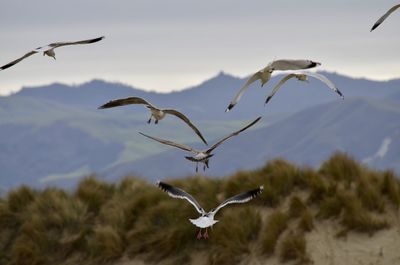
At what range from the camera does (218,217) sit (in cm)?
1691

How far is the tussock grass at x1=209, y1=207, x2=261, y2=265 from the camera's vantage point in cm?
1616

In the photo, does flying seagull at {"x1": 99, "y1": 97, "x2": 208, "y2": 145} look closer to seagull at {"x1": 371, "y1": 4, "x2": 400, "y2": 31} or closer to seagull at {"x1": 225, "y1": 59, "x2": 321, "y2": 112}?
seagull at {"x1": 225, "y1": 59, "x2": 321, "y2": 112}

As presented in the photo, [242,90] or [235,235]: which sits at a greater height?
[242,90]

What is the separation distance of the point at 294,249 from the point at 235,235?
4.27ft

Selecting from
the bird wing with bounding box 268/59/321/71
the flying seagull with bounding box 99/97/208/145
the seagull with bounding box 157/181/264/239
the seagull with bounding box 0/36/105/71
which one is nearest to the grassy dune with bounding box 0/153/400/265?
the seagull with bounding box 157/181/264/239

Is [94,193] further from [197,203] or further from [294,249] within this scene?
[197,203]

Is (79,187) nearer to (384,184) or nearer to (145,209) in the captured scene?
(145,209)

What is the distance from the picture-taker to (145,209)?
18.1 meters

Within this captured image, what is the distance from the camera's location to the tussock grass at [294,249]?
1539 cm

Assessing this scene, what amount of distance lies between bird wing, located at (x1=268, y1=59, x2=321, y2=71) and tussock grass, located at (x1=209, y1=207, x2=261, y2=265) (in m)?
5.99

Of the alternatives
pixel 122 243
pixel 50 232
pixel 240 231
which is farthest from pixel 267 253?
pixel 50 232

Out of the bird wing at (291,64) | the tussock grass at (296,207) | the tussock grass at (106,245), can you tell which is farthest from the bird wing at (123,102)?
the tussock grass at (106,245)

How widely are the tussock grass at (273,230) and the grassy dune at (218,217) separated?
0.02 metres

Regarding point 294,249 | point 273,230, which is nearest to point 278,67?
point 294,249
